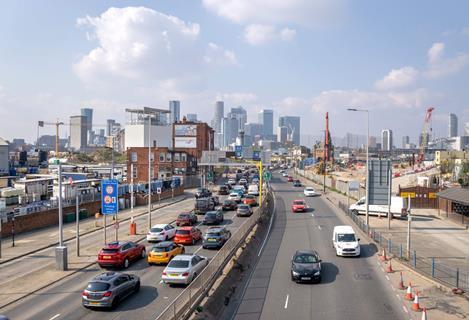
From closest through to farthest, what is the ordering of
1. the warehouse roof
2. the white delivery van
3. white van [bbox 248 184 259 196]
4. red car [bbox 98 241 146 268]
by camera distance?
1. red car [bbox 98 241 146 268]
2. the warehouse roof
3. the white delivery van
4. white van [bbox 248 184 259 196]

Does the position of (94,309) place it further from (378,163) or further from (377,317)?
(378,163)

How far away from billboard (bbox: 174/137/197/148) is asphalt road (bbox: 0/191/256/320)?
Answer: 85176mm

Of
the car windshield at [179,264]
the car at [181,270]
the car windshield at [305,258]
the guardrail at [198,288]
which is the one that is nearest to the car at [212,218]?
the guardrail at [198,288]

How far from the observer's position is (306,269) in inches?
866

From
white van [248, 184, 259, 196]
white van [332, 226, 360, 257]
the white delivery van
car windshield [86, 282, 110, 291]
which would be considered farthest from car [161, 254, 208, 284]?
white van [248, 184, 259, 196]

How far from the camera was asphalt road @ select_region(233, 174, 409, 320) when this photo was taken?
17.6 meters

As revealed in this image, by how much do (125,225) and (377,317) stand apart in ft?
99.0

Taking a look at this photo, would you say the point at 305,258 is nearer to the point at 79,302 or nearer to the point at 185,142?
the point at 79,302

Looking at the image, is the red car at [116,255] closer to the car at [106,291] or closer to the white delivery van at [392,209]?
the car at [106,291]

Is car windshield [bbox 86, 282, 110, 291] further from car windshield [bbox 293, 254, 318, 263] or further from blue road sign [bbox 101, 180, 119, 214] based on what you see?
blue road sign [bbox 101, 180, 119, 214]

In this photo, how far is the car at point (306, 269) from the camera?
21.7m

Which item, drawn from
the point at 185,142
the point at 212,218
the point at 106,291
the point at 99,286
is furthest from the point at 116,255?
the point at 185,142

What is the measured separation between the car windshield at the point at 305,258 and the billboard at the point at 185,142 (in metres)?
86.7

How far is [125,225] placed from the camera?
42938 millimetres
